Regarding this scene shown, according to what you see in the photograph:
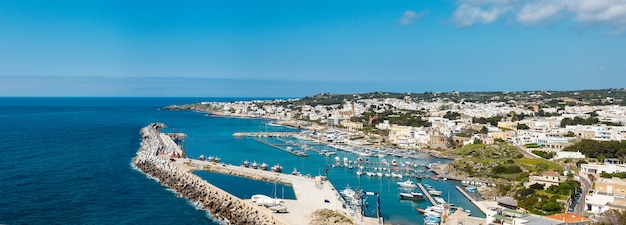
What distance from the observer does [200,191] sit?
24.4 m

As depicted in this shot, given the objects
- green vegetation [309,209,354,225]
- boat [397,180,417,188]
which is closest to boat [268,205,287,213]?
green vegetation [309,209,354,225]

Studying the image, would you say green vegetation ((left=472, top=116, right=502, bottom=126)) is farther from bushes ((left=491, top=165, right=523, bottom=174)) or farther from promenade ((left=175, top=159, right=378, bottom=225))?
promenade ((left=175, top=159, right=378, bottom=225))

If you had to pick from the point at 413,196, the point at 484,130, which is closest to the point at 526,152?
the point at 484,130

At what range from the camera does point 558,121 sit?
52.1 meters

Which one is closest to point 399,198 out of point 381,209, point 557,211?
point 381,209

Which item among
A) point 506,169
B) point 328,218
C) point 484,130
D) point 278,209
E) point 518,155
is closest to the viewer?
point 328,218

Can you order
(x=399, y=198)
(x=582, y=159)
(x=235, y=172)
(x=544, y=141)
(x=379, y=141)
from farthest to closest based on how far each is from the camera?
(x=379, y=141) → (x=544, y=141) → (x=582, y=159) → (x=235, y=172) → (x=399, y=198)

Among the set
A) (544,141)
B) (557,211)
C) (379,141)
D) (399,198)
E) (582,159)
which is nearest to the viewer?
(557,211)

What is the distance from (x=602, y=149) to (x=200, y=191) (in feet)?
88.3

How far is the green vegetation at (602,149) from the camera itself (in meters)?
32.6

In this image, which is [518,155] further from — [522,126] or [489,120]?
[489,120]

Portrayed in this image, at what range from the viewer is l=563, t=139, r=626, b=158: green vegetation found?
1284 inches

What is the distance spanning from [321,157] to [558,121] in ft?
93.0

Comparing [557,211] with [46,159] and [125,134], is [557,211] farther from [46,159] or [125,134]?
[125,134]
